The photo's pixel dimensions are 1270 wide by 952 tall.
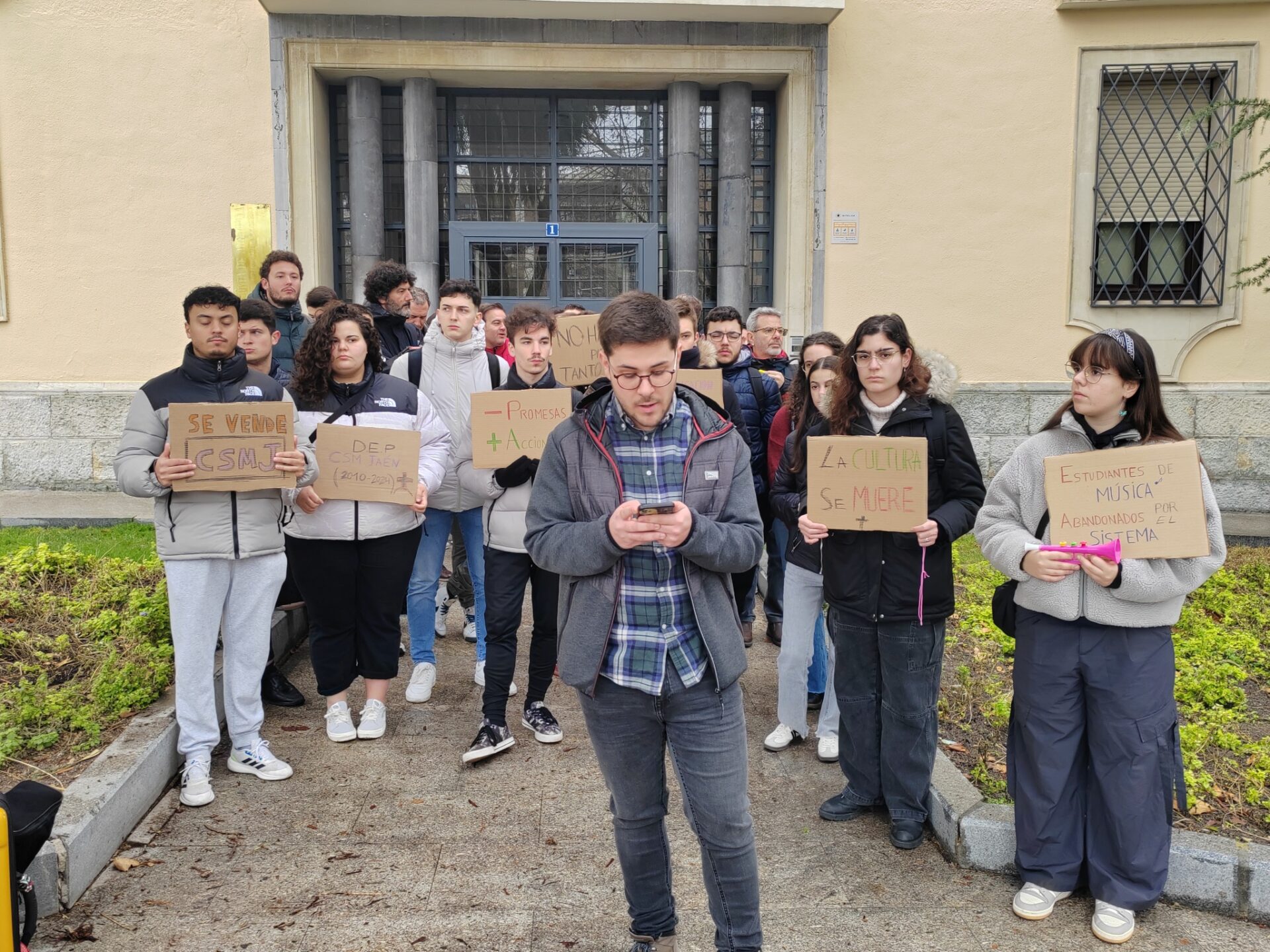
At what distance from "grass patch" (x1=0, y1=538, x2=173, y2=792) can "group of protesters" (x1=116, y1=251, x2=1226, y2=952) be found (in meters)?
0.54

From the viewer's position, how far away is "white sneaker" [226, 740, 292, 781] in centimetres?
466

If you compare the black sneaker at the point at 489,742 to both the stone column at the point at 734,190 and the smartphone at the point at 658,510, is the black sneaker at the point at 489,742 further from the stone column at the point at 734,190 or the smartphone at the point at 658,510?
the stone column at the point at 734,190

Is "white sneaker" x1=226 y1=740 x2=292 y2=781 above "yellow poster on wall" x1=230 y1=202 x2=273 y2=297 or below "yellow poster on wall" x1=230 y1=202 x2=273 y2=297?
below

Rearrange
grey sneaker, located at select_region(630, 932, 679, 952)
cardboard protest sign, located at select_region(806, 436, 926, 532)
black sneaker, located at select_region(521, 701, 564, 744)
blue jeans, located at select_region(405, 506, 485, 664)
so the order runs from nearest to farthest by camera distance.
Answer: grey sneaker, located at select_region(630, 932, 679, 952) < cardboard protest sign, located at select_region(806, 436, 926, 532) < black sneaker, located at select_region(521, 701, 564, 744) < blue jeans, located at select_region(405, 506, 485, 664)

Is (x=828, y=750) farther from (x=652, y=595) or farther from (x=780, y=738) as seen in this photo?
(x=652, y=595)

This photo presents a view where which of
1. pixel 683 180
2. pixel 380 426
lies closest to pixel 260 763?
pixel 380 426

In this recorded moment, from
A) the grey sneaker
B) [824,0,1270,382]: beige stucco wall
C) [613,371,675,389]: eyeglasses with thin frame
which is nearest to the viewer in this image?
[613,371,675,389]: eyeglasses with thin frame

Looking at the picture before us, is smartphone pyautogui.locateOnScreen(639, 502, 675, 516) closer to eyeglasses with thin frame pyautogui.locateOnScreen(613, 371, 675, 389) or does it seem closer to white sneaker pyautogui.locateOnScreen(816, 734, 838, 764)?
eyeglasses with thin frame pyautogui.locateOnScreen(613, 371, 675, 389)

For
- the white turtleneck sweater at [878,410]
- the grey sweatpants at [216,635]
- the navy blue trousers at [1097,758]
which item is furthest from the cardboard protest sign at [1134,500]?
the grey sweatpants at [216,635]

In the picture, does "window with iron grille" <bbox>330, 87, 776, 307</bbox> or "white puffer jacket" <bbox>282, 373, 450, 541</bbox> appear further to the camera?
"window with iron grille" <bbox>330, 87, 776, 307</bbox>

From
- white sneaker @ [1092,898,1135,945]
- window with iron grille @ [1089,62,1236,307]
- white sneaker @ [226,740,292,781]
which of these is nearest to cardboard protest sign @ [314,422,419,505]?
white sneaker @ [226,740,292,781]

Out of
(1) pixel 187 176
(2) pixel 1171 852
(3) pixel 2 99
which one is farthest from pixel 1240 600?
(3) pixel 2 99

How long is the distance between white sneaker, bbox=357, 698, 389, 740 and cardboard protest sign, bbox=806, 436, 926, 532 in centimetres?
256

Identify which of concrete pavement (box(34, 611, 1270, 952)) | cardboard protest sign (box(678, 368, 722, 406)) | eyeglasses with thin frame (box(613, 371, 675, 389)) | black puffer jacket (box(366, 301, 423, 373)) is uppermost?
black puffer jacket (box(366, 301, 423, 373))
